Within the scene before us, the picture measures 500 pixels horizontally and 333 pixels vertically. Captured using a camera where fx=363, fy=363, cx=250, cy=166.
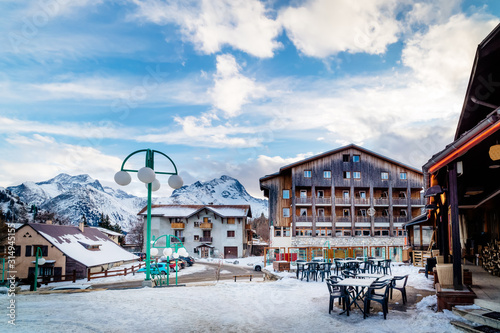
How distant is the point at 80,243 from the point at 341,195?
30130 millimetres

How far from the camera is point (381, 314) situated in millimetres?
8469

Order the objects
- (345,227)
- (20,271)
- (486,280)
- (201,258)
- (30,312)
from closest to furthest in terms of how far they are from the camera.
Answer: (30,312) < (486,280) < (20,271) < (345,227) < (201,258)

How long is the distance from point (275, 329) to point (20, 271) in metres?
36.5

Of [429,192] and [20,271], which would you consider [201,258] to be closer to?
[20,271]

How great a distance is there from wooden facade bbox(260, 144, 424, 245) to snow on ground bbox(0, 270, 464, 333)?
32.3 meters

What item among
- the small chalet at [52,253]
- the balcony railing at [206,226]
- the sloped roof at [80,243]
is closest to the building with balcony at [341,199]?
the balcony railing at [206,226]

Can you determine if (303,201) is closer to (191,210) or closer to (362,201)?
(362,201)

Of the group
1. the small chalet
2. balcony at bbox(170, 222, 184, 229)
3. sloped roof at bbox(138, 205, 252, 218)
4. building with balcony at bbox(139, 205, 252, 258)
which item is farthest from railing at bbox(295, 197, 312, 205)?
the small chalet

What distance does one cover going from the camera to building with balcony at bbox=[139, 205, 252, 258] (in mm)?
55906

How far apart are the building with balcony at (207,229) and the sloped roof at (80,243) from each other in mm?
12178

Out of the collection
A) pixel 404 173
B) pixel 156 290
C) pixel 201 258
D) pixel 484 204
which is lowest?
pixel 201 258

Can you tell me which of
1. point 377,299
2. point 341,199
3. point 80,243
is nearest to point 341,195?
point 341,199

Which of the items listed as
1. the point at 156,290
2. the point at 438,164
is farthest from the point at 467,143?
the point at 156,290

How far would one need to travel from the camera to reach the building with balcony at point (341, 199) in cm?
4294
